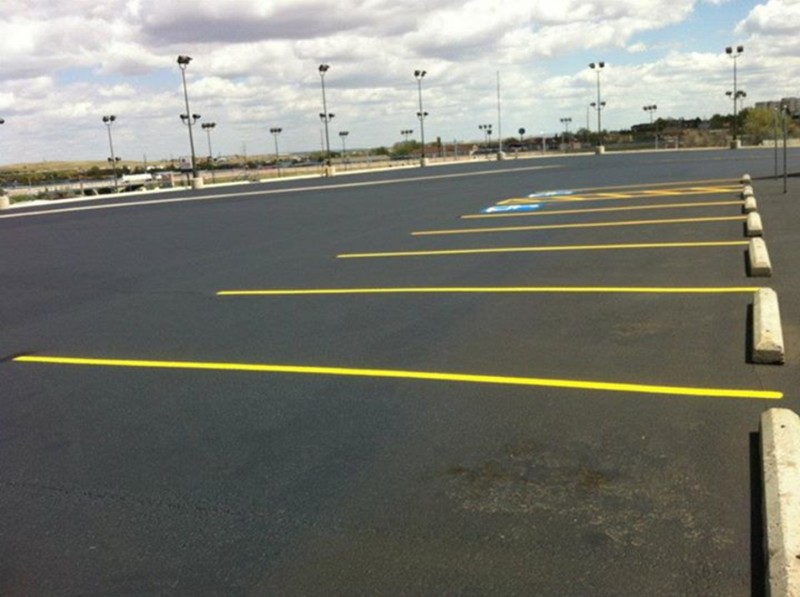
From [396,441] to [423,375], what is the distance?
147 cm

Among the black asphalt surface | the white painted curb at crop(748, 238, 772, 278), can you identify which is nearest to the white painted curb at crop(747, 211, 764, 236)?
the black asphalt surface

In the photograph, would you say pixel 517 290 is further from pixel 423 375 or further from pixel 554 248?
pixel 423 375

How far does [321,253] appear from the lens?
14.9m

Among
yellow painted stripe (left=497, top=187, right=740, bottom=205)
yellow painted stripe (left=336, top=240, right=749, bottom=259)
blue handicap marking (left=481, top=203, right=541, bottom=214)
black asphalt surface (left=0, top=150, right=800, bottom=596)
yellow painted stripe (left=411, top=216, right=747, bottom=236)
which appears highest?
yellow painted stripe (left=497, top=187, right=740, bottom=205)

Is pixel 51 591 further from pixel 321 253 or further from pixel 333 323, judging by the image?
pixel 321 253

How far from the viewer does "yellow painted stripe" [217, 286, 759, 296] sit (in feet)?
30.3

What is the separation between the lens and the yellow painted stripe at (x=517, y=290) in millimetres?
9234

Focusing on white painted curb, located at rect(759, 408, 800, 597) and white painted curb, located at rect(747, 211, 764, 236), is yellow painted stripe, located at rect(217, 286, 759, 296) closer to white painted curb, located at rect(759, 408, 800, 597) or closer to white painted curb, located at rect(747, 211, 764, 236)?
white painted curb, located at rect(747, 211, 764, 236)

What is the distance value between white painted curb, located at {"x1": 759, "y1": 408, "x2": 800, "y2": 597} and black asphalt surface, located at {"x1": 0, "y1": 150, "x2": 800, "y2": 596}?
146 millimetres

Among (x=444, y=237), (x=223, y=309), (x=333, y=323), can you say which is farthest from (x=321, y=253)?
(x=333, y=323)

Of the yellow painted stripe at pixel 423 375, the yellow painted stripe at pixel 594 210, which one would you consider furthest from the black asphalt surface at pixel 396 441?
the yellow painted stripe at pixel 594 210

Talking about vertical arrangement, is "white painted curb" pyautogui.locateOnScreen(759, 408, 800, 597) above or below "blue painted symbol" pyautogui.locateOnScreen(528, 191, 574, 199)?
below

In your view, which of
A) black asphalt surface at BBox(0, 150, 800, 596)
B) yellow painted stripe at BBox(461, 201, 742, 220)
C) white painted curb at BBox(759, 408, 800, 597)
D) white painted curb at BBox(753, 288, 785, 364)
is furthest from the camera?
yellow painted stripe at BBox(461, 201, 742, 220)

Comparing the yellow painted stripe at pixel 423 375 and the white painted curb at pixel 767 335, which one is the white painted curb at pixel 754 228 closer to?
the white painted curb at pixel 767 335
